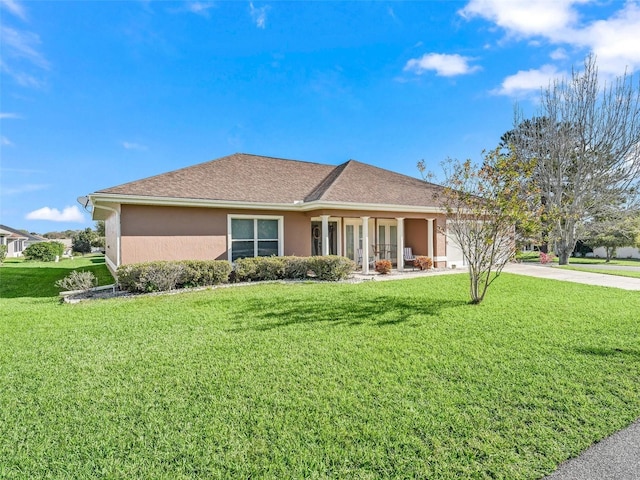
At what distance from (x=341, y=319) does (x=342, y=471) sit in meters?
4.37

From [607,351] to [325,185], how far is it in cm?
1281

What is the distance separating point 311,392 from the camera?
3.98m

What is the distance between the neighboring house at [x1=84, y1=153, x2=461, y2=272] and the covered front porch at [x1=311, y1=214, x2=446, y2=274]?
55 millimetres

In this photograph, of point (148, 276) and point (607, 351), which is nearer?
point (607, 351)

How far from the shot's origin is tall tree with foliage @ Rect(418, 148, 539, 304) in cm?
807

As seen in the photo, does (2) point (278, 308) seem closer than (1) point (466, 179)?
Yes

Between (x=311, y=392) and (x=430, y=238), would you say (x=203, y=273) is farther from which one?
(x=430, y=238)

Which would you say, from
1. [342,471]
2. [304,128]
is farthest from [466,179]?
[304,128]

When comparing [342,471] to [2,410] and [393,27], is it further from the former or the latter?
[393,27]

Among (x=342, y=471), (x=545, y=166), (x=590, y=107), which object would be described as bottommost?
(x=342, y=471)

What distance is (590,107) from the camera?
2267cm

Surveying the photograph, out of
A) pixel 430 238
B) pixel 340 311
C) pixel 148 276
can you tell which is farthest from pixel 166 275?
pixel 430 238

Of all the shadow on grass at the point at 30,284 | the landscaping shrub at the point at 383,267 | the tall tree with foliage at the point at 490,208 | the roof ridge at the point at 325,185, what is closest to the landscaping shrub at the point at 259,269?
the roof ridge at the point at 325,185

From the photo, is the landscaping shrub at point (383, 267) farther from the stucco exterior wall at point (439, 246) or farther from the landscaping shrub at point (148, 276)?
the landscaping shrub at point (148, 276)
